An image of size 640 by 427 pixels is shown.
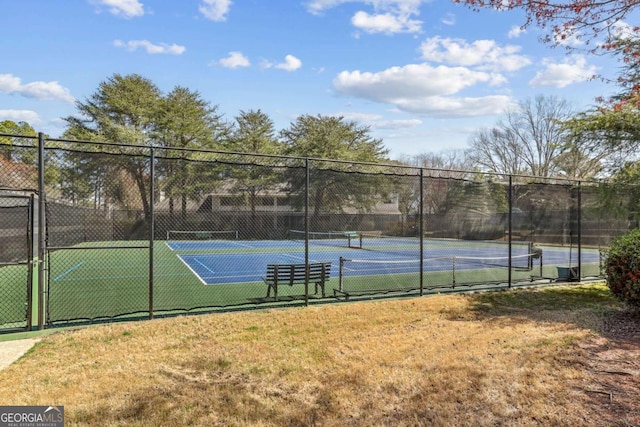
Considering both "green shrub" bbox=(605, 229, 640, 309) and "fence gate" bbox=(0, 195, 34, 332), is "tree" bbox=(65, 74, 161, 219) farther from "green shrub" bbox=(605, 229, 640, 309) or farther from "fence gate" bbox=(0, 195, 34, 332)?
"green shrub" bbox=(605, 229, 640, 309)

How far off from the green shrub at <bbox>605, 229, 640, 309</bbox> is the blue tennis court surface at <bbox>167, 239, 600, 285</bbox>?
9.43 ft

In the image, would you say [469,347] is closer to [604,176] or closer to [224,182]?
[224,182]

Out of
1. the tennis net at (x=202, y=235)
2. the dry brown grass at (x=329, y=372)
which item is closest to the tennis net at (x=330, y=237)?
the tennis net at (x=202, y=235)

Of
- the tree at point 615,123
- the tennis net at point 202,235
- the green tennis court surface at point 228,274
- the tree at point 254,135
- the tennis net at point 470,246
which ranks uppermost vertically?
the tree at point 254,135

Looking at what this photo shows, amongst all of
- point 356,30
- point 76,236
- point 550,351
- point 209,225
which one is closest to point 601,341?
point 550,351

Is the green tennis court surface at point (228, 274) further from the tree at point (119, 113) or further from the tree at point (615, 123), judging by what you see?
the tree at point (119, 113)

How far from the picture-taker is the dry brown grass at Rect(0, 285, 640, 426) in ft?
9.53

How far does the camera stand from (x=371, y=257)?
1409 cm

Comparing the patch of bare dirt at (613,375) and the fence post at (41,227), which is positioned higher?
the fence post at (41,227)

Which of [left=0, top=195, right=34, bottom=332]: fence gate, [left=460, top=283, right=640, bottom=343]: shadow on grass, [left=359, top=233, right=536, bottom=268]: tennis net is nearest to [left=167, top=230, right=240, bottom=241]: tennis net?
[left=0, top=195, right=34, bottom=332]: fence gate

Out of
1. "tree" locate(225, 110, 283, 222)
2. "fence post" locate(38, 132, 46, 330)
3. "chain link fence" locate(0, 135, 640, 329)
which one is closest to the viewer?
"fence post" locate(38, 132, 46, 330)

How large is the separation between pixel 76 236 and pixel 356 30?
8.14 metres

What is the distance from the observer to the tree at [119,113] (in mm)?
28359

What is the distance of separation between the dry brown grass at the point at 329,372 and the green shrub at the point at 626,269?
1.55 ft
